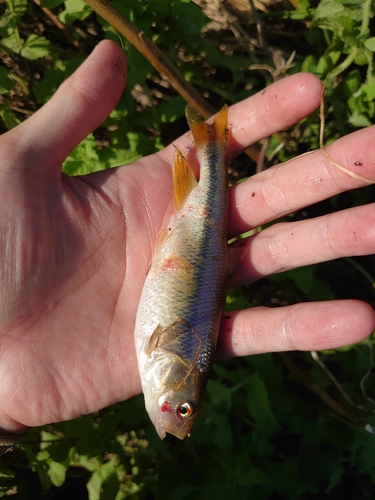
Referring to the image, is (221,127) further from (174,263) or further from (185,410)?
(185,410)

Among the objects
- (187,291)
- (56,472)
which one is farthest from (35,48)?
(56,472)

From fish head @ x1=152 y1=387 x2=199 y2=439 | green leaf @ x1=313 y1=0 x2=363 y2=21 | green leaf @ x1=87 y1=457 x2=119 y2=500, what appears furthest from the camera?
green leaf @ x1=87 y1=457 x2=119 y2=500

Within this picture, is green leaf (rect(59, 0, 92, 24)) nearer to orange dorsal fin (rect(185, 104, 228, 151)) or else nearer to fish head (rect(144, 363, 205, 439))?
orange dorsal fin (rect(185, 104, 228, 151))

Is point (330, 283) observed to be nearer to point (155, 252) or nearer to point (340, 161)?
point (340, 161)

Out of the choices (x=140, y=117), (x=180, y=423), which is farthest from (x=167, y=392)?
(x=140, y=117)

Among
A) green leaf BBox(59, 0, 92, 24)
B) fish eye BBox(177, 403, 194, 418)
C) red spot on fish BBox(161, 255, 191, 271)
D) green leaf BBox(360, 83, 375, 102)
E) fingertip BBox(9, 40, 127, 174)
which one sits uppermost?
green leaf BBox(59, 0, 92, 24)


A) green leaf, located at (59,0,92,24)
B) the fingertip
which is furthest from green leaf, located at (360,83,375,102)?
green leaf, located at (59,0,92,24)
